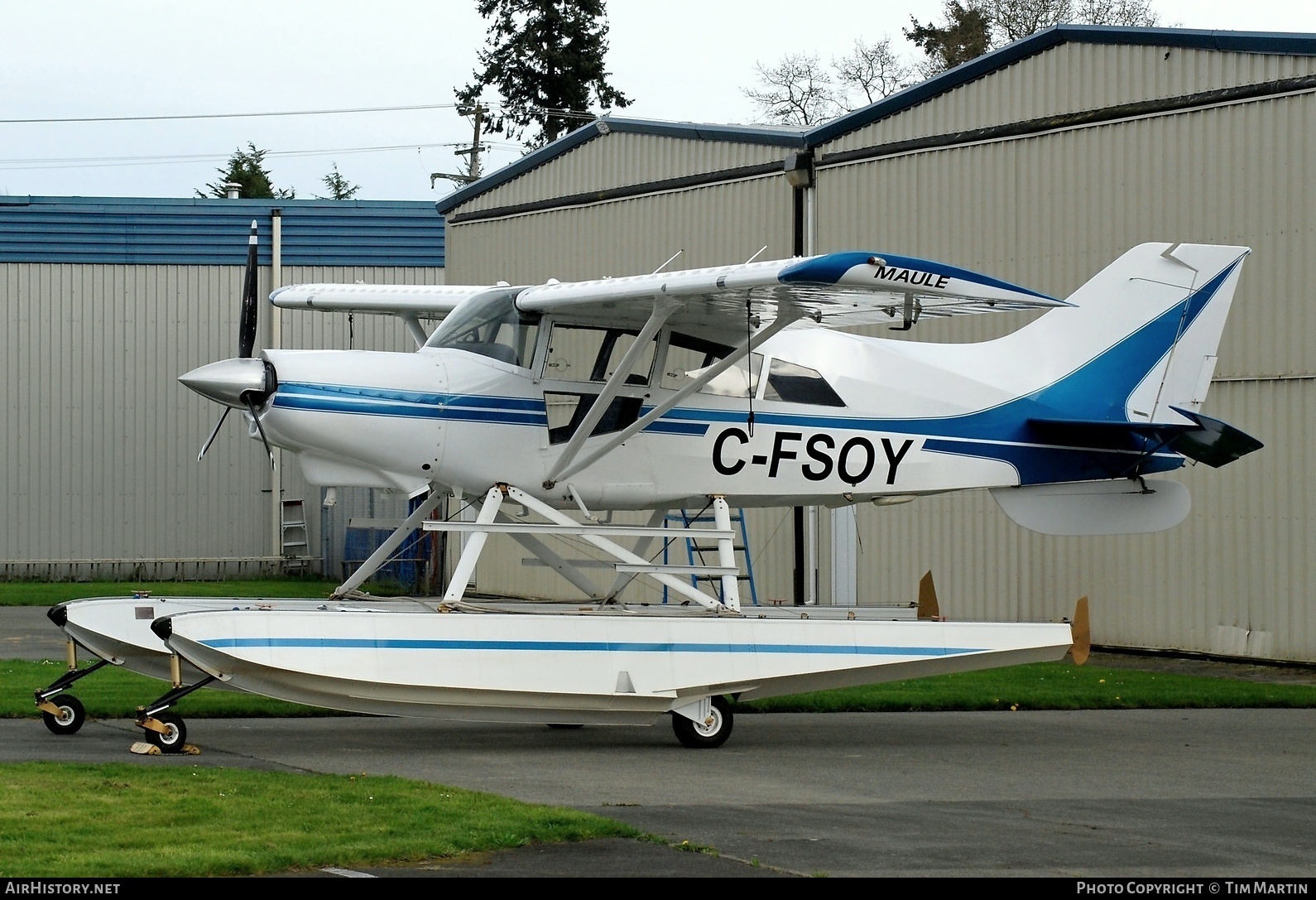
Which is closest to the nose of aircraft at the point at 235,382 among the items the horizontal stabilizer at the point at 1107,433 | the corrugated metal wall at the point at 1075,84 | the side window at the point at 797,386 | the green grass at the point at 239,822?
the green grass at the point at 239,822

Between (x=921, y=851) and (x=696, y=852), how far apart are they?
1040 mm

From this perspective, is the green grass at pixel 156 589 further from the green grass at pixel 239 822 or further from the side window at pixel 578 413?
the green grass at pixel 239 822

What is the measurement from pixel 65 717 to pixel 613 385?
4.49m

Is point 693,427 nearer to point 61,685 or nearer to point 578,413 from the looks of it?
point 578,413

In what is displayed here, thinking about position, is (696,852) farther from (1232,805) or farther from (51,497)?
(51,497)

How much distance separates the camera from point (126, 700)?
1253cm

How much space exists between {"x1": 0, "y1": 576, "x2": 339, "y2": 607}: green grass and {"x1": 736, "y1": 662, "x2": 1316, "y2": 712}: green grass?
11.5 meters

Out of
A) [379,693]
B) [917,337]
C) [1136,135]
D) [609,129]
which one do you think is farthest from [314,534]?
[379,693]

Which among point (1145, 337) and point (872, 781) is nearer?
point (872, 781)

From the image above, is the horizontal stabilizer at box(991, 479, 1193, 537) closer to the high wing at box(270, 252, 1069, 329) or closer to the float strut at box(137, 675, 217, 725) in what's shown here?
the high wing at box(270, 252, 1069, 329)

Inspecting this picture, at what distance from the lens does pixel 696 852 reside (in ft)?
22.1

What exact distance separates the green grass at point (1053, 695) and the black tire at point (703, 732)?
94.6 inches

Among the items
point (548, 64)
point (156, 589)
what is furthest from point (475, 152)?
point (156, 589)

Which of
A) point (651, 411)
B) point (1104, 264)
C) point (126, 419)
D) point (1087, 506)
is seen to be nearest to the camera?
point (651, 411)
